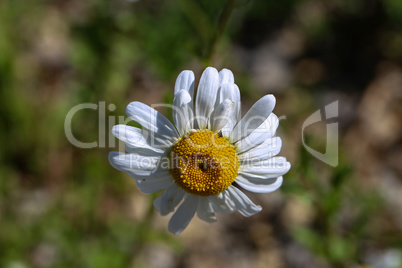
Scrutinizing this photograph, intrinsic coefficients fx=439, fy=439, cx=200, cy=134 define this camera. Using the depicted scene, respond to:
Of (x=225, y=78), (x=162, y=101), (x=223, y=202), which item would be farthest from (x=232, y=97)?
(x=162, y=101)

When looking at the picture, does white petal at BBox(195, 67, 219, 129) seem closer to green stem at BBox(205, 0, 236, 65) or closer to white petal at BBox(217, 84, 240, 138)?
white petal at BBox(217, 84, 240, 138)

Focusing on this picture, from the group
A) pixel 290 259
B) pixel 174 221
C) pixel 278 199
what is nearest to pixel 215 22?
pixel 174 221

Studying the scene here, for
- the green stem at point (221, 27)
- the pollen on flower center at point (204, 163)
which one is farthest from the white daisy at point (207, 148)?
the green stem at point (221, 27)

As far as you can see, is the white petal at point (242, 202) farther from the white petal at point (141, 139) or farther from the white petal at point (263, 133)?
the white petal at point (141, 139)

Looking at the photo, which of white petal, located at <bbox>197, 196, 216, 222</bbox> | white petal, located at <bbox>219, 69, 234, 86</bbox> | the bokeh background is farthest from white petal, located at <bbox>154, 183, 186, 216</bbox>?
the bokeh background

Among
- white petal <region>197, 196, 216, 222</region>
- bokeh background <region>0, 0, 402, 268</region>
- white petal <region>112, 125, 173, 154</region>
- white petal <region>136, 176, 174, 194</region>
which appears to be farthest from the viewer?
bokeh background <region>0, 0, 402, 268</region>
